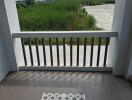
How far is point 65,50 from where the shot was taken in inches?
95.1

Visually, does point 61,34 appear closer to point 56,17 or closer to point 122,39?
point 56,17

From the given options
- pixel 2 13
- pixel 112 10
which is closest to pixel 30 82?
pixel 2 13

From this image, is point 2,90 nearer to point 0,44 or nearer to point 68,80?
point 0,44

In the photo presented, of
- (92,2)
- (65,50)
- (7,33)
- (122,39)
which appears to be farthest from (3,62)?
(122,39)

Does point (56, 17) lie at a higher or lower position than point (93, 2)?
lower

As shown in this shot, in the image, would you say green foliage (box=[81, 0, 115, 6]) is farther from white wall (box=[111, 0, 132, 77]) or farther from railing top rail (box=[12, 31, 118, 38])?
railing top rail (box=[12, 31, 118, 38])

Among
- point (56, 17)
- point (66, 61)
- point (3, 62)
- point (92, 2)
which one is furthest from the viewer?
point (66, 61)

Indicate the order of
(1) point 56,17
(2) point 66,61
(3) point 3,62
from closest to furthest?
1. (1) point 56,17
2. (3) point 3,62
3. (2) point 66,61

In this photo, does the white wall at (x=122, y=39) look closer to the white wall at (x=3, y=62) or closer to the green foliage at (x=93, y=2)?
the green foliage at (x=93, y=2)

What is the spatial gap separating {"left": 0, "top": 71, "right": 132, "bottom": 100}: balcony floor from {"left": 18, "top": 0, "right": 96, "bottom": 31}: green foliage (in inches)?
24.7

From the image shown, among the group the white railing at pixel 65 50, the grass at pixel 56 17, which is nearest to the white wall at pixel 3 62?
the white railing at pixel 65 50

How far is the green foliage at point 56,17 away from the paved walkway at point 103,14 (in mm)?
63

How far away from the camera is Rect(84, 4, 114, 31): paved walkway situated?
2121 mm

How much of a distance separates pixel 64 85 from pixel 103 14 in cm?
98
